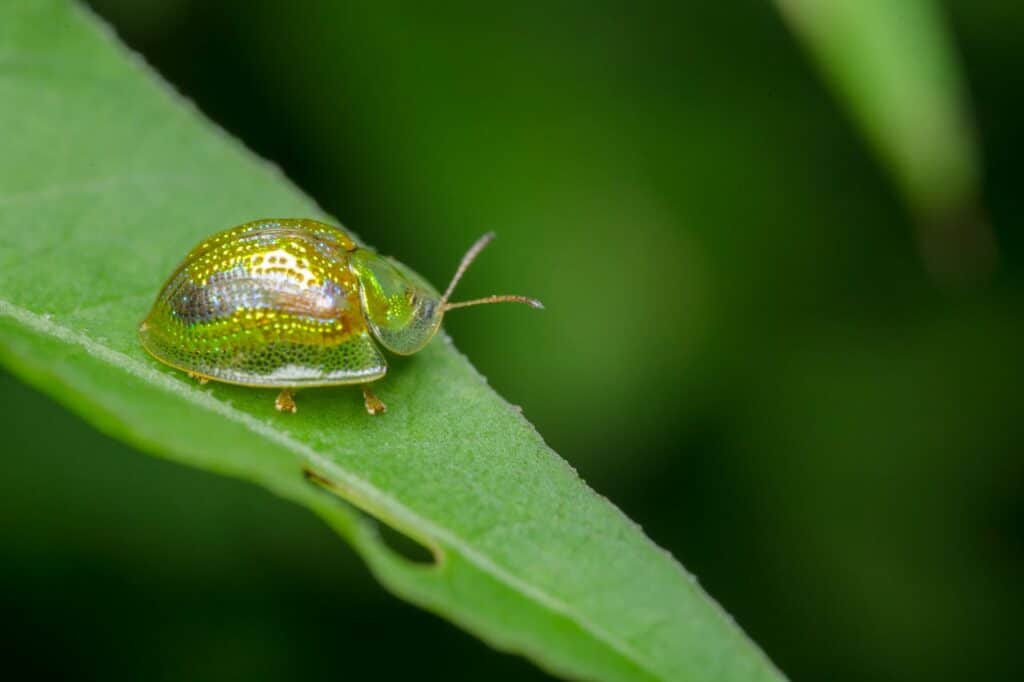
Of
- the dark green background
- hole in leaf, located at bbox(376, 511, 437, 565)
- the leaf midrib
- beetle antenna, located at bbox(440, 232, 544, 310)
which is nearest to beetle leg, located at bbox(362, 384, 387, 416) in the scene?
the leaf midrib

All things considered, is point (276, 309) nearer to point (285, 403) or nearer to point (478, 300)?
point (285, 403)

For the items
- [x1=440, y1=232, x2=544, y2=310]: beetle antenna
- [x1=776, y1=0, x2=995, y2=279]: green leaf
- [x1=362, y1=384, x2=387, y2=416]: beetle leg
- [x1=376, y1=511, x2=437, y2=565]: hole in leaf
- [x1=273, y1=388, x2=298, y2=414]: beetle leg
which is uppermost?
[x1=776, y1=0, x2=995, y2=279]: green leaf

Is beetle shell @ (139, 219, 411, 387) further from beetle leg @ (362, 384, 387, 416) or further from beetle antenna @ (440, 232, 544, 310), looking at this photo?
beetle antenna @ (440, 232, 544, 310)

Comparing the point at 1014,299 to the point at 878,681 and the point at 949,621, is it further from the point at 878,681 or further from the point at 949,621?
the point at 878,681

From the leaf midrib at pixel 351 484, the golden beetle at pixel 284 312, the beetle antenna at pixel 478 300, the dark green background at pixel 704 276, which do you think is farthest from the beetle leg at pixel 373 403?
the dark green background at pixel 704 276

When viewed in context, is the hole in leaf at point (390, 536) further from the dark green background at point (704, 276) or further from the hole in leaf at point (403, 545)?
the dark green background at point (704, 276)

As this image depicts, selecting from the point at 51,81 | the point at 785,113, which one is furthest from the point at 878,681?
the point at 51,81

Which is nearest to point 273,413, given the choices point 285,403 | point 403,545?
point 285,403
